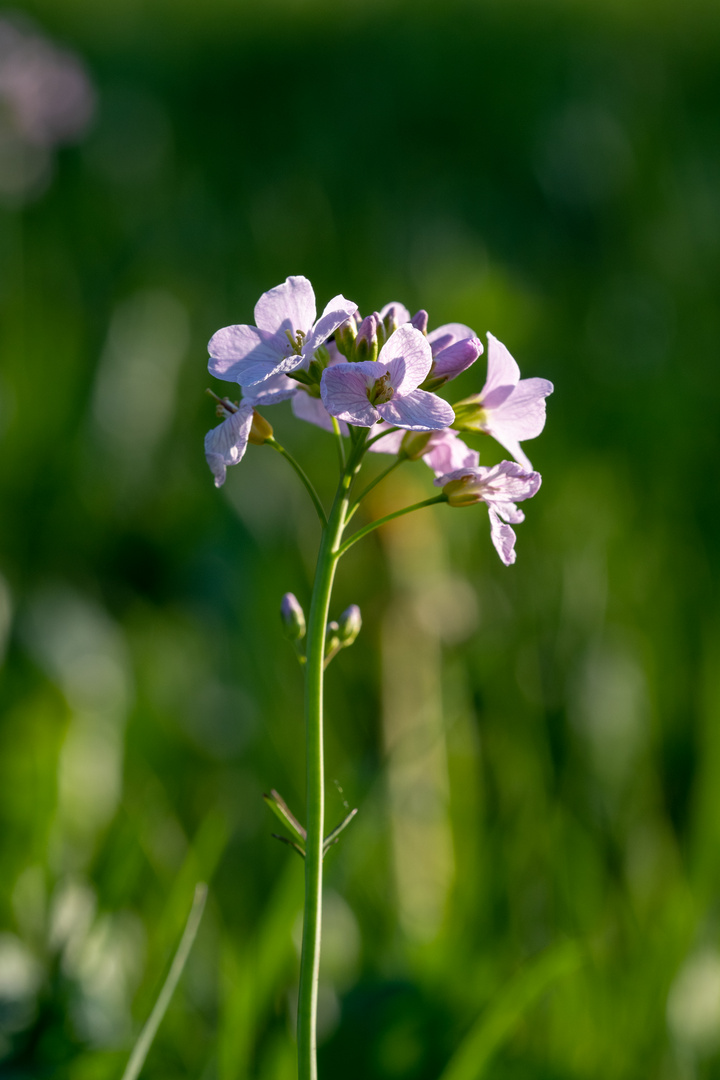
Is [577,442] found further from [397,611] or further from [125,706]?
[125,706]

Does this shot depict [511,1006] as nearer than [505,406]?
No

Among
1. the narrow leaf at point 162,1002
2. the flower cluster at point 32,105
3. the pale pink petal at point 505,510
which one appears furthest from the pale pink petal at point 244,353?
the flower cluster at point 32,105

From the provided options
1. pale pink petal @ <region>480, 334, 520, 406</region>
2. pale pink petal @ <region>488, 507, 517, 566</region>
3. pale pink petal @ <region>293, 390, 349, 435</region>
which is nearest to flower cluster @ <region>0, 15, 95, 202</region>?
pale pink petal @ <region>293, 390, 349, 435</region>

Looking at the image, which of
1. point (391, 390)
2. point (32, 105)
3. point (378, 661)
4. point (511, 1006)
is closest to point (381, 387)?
point (391, 390)

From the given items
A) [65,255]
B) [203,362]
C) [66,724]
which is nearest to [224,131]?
[65,255]

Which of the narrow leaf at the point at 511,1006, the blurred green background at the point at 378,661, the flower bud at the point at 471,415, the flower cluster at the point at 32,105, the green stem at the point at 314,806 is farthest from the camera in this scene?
the flower cluster at the point at 32,105

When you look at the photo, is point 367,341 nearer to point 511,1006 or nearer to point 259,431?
point 259,431

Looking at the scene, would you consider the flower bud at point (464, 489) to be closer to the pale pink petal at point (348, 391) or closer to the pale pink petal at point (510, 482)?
the pale pink petal at point (510, 482)
